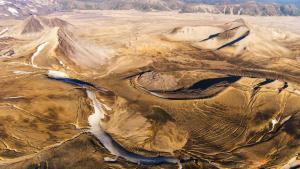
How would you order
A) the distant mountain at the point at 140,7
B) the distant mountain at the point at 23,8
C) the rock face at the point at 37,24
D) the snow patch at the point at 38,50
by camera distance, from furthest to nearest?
the distant mountain at the point at 140,7, the distant mountain at the point at 23,8, the rock face at the point at 37,24, the snow patch at the point at 38,50

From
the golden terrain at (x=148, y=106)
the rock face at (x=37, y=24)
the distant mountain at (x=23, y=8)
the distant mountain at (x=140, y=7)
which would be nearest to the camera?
the golden terrain at (x=148, y=106)

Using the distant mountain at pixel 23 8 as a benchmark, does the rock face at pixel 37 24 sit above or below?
above

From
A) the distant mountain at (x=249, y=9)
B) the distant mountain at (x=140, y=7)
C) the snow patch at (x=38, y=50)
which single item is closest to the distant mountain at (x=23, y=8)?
the distant mountain at (x=140, y=7)

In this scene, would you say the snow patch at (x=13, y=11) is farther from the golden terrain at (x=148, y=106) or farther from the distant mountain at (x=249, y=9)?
the golden terrain at (x=148, y=106)

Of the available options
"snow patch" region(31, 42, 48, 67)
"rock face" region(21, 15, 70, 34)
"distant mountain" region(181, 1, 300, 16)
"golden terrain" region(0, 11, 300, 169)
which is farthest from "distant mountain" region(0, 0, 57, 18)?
"golden terrain" region(0, 11, 300, 169)

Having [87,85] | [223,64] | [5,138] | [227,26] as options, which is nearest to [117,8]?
[227,26]

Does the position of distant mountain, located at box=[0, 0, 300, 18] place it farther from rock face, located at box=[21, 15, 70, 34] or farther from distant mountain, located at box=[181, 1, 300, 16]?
rock face, located at box=[21, 15, 70, 34]

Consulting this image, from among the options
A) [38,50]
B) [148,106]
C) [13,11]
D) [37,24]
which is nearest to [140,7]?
[13,11]

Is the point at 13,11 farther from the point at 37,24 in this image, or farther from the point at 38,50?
the point at 38,50
